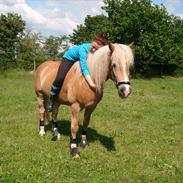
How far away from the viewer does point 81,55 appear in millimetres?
7793

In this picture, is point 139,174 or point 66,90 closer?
point 139,174

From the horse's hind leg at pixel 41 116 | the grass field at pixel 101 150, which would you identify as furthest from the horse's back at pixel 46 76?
the grass field at pixel 101 150

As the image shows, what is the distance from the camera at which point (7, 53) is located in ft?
151

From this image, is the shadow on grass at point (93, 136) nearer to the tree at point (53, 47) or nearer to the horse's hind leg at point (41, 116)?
the horse's hind leg at point (41, 116)

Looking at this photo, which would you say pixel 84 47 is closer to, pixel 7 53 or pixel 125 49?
pixel 125 49

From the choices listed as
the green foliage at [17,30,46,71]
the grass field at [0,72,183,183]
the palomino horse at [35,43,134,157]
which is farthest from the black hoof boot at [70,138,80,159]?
the green foliage at [17,30,46,71]

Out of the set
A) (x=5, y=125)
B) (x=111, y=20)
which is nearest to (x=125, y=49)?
(x=5, y=125)

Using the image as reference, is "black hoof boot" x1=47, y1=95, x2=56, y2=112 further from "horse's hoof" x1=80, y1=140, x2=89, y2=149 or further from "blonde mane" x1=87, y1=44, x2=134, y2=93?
"blonde mane" x1=87, y1=44, x2=134, y2=93

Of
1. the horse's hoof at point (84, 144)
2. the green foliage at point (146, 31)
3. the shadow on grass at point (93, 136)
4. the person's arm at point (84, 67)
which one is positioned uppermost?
the green foliage at point (146, 31)

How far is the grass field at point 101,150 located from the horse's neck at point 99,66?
1.56 meters

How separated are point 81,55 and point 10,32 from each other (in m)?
44.1

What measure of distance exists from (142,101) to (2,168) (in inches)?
430

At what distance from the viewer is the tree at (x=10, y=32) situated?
1892 inches

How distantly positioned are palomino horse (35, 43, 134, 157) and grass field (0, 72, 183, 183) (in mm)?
561
